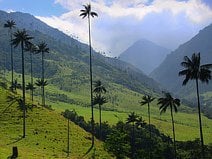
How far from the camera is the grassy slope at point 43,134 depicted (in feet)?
304

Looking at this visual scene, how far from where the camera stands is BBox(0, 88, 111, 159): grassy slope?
92.8 metres

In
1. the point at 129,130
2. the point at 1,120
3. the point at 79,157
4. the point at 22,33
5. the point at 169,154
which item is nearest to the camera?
the point at 79,157

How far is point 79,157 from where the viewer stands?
92.8 m

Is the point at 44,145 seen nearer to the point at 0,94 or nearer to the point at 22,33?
the point at 22,33

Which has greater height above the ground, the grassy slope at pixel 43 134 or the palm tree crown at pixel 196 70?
the palm tree crown at pixel 196 70

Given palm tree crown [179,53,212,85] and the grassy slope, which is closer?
palm tree crown [179,53,212,85]

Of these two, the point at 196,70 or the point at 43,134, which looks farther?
the point at 43,134

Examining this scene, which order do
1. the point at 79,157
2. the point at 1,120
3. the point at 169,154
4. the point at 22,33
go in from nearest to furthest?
the point at 79,157
the point at 22,33
the point at 1,120
the point at 169,154

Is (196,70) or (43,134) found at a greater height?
(196,70)

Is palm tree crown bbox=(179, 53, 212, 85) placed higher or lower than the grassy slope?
higher

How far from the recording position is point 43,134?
103 metres

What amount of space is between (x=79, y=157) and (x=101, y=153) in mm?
10181

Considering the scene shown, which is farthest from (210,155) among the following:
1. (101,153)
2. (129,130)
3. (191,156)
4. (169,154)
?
(101,153)

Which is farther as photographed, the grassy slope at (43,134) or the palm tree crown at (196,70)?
the grassy slope at (43,134)
